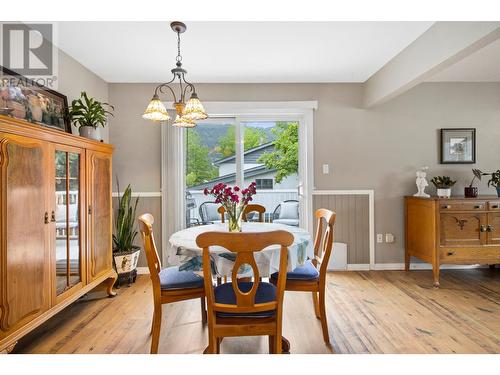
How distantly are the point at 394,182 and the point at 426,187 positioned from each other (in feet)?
1.26

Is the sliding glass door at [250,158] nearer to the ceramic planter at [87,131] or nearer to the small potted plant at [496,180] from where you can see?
the ceramic planter at [87,131]

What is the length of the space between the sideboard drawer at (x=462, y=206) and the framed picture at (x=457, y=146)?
27.7 inches

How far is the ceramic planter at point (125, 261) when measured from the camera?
2963mm

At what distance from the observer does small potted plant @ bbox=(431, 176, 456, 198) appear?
10.4ft

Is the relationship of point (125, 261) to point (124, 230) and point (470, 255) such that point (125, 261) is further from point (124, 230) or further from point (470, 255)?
point (470, 255)

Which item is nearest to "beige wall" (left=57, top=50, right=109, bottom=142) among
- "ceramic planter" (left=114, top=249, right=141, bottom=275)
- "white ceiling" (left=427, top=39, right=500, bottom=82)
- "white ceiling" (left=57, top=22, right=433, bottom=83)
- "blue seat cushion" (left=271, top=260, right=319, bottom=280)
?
"white ceiling" (left=57, top=22, right=433, bottom=83)

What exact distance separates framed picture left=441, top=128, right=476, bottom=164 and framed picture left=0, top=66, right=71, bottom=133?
4090mm

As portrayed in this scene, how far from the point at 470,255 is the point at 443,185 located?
2.55 ft

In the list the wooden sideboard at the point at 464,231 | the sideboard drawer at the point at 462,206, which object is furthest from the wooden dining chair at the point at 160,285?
the sideboard drawer at the point at 462,206

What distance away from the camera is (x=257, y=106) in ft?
11.4

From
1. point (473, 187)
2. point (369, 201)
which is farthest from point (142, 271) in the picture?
point (473, 187)

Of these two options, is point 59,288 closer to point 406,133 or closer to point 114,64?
point 114,64

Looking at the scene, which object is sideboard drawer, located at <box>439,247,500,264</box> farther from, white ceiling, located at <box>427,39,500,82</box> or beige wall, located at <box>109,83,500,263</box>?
white ceiling, located at <box>427,39,500,82</box>

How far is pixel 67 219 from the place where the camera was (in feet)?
6.84
